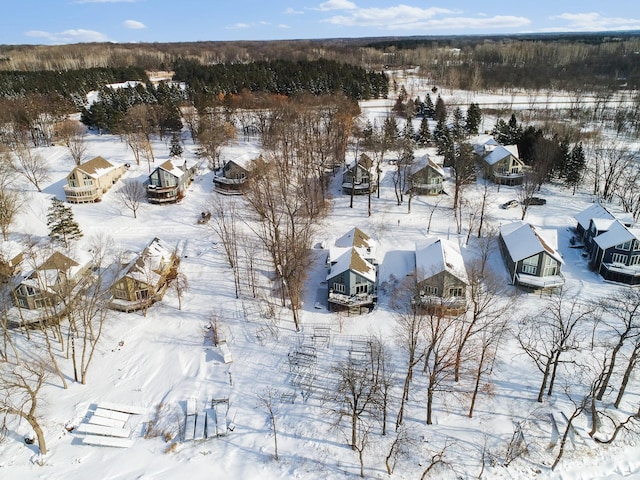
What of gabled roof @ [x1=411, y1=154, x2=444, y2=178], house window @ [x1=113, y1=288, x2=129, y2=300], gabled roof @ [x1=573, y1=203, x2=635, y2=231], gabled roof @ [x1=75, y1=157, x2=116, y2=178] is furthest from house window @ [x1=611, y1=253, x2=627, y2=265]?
gabled roof @ [x1=75, y1=157, x2=116, y2=178]

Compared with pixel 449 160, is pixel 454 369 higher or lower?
lower

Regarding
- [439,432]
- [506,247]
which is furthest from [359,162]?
[439,432]

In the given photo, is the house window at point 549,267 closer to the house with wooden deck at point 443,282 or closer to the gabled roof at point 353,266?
the house with wooden deck at point 443,282

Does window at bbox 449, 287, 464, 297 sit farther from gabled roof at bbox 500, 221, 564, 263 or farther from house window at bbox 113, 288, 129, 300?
house window at bbox 113, 288, 129, 300

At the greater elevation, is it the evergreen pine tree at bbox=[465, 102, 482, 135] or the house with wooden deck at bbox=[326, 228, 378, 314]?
the evergreen pine tree at bbox=[465, 102, 482, 135]

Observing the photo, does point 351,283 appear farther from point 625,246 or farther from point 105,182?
point 105,182

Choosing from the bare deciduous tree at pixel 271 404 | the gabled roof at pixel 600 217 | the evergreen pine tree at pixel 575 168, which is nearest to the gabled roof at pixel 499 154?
the evergreen pine tree at pixel 575 168

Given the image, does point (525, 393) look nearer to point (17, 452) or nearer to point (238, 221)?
point (17, 452)
